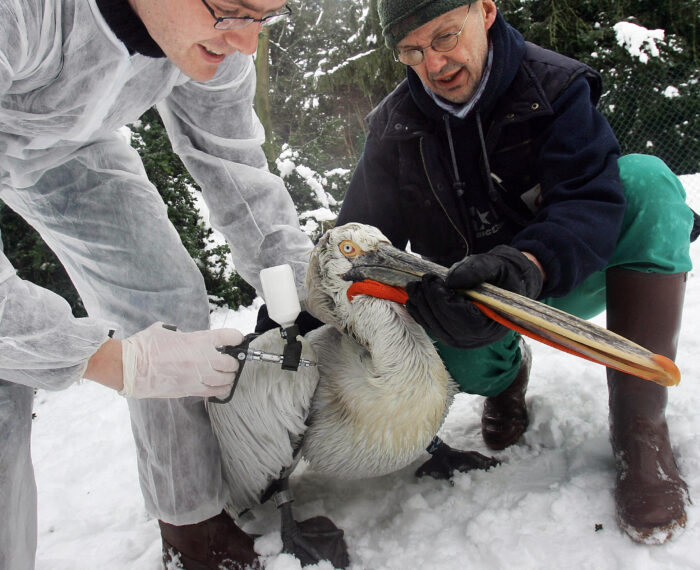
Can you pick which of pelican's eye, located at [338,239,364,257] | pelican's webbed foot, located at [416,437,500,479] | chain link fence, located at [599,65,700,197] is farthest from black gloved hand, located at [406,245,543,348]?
chain link fence, located at [599,65,700,197]

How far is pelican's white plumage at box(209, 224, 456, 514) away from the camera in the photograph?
1808mm

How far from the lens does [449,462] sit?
85.0 inches

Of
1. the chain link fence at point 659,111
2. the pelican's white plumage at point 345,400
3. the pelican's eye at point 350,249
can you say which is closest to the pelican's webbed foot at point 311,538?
the pelican's white plumage at point 345,400

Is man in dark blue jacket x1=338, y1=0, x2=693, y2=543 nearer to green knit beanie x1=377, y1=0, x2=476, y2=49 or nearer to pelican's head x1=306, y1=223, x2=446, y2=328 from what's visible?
green knit beanie x1=377, y1=0, x2=476, y2=49

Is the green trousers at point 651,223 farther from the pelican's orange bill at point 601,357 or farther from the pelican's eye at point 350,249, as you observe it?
the pelican's eye at point 350,249

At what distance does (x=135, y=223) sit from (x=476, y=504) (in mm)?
1578

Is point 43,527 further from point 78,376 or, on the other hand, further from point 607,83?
point 607,83

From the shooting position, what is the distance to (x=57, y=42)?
140 centimetres

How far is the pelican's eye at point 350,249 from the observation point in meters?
1.94

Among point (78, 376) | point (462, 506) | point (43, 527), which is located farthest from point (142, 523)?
point (462, 506)

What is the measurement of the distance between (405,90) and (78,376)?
1.69m

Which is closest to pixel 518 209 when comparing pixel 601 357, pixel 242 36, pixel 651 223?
pixel 651 223

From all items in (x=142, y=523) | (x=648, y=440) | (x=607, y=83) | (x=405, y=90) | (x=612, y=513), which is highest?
(x=405, y=90)

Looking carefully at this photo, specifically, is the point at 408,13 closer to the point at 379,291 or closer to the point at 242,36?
the point at 242,36
